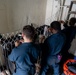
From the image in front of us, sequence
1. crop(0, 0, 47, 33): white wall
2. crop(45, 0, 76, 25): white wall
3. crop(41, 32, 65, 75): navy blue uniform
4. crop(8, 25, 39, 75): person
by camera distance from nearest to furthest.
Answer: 1. crop(8, 25, 39, 75): person
2. crop(41, 32, 65, 75): navy blue uniform
3. crop(0, 0, 47, 33): white wall
4. crop(45, 0, 76, 25): white wall

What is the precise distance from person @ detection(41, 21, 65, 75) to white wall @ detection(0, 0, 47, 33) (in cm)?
82

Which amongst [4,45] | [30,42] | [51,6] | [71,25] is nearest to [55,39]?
[30,42]

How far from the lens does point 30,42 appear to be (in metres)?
1.47

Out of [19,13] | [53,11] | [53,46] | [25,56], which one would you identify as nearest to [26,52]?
[25,56]

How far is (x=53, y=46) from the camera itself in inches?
71.8

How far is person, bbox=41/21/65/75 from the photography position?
5.83 feet

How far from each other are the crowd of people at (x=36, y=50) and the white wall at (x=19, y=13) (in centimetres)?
50

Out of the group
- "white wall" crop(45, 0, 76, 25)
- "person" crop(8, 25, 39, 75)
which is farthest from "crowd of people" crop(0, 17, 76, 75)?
"white wall" crop(45, 0, 76, 25)

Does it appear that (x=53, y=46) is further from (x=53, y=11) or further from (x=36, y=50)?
(x=53, y=11)

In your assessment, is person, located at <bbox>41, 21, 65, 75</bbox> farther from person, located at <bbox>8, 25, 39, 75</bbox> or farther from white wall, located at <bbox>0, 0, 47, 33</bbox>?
white wall, located at <bbox>0, 0, 47, 33</bbox>

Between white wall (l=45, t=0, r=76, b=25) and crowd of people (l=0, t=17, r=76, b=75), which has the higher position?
white wall (l=45, t=0, r=76, b=25)

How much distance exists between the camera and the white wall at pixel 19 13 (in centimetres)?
208

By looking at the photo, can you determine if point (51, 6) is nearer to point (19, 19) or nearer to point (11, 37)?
point (19, 19)

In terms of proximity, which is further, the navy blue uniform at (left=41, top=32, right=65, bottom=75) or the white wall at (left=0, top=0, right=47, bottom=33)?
the white wall at (left=0, top=0, right=47, bottom=33)
